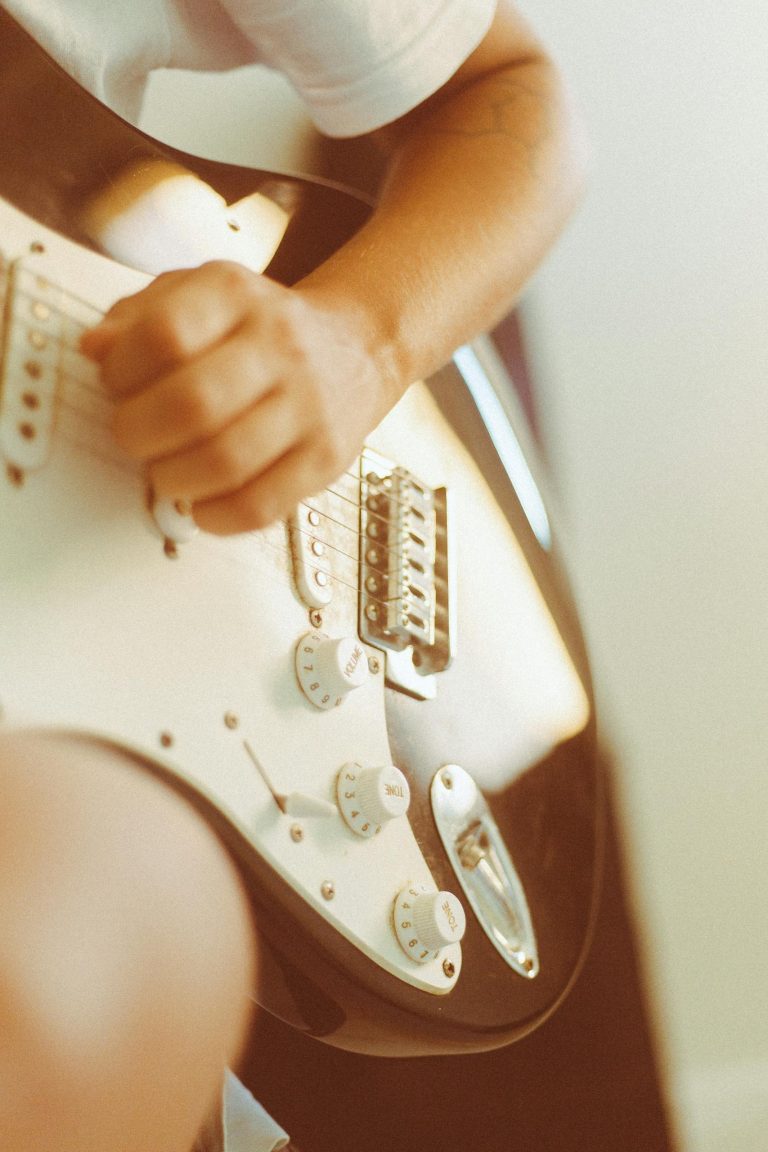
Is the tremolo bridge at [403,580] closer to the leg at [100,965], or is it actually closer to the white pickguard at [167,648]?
the white pickguard at [167,648]

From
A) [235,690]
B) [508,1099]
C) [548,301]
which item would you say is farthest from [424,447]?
[508,1099]

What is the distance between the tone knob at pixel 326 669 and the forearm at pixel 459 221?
0.48ft

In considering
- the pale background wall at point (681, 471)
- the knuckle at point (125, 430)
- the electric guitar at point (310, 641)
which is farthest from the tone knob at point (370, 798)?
the pale background wall at point (681, 471)

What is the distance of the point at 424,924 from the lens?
19.8 inches

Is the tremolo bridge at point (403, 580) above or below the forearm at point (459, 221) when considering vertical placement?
below

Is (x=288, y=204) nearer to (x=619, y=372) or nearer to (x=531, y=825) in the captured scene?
(x=531, y=825)

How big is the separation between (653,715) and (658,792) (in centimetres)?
10

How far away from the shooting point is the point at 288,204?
570 mm

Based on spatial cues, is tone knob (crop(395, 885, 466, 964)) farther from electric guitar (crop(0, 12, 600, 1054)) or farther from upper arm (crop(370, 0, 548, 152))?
upper arm (crop(370, 0, 548, 152))

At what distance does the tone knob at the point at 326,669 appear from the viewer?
484 millimetres

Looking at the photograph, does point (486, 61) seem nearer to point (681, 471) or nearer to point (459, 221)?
point (459, 221)

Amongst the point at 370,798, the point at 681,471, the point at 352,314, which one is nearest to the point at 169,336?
the point at 352,314

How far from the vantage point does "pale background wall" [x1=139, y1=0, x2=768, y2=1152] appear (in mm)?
1083

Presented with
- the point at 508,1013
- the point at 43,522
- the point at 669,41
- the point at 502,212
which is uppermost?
the point at 669,41
